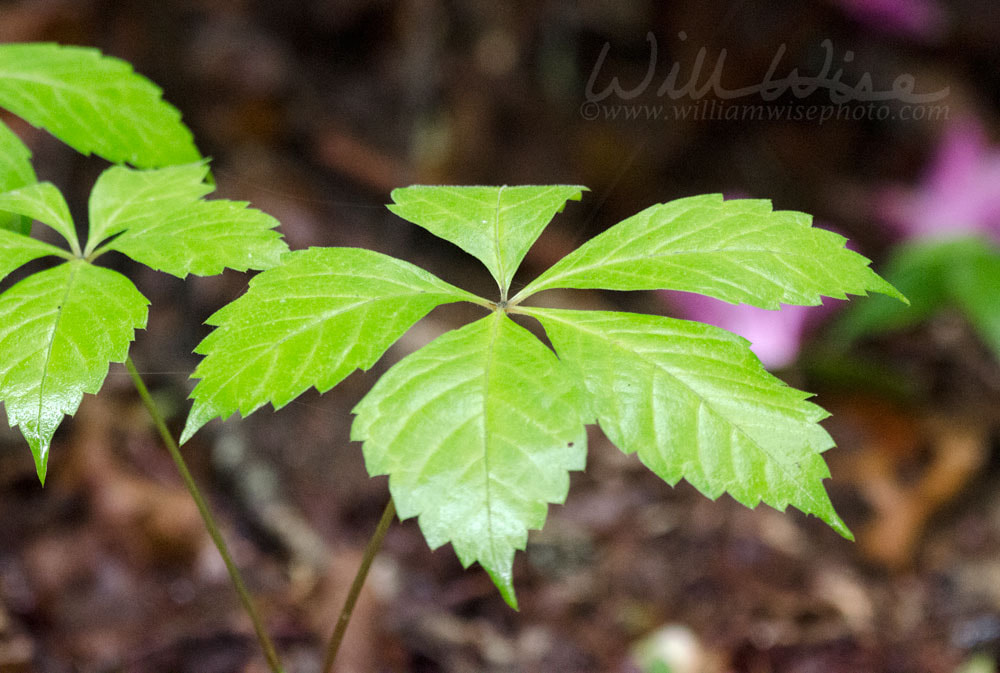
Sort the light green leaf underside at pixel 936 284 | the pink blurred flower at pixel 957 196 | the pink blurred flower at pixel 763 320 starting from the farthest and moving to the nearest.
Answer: the pink blurred flower at pixel 957 196 → the pink blurred flower at pixel 763 320 → the light green leaf underside at pixel 936 284

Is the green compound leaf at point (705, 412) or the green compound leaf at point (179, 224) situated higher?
the green compound leaf at point (705, 412)

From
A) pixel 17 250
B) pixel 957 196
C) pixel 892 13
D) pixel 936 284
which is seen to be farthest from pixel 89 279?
pixel 892 13

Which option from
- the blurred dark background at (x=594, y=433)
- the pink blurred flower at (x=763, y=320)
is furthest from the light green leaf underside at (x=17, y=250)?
the pink blurred flower at (x=763, y=320)

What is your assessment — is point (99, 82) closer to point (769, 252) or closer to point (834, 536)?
point (769, 252)

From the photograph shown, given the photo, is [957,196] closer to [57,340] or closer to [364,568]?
[364,568]

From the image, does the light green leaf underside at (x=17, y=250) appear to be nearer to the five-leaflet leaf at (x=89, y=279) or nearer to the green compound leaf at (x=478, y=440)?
the five-leaflet leaf at (x=89, y=279)

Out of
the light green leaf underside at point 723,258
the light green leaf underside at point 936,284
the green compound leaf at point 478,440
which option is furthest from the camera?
the light green leaf underside at point 936,284
